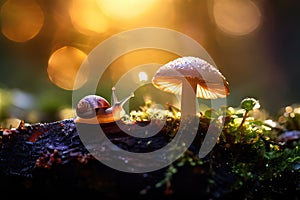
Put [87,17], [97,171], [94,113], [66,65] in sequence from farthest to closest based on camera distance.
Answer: [87,17] → [66,65] → [94,113] → [97,171]

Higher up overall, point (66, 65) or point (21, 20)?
point (21, 20)

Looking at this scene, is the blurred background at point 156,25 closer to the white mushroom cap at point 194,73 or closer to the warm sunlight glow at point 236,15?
the warm sunlight glow at point 236,15

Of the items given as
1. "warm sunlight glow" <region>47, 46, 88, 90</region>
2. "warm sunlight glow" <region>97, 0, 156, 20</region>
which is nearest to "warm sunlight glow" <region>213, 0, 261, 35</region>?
"warm sunlight glow" <region>97, 0, 156, 20</region>

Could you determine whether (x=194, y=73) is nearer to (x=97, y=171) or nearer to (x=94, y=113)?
(x=94, y=113)

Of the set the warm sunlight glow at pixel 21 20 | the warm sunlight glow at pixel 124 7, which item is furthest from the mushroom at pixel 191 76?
the warm sunlight glow at pixel 21 20

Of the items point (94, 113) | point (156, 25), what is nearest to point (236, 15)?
point (156, 25)

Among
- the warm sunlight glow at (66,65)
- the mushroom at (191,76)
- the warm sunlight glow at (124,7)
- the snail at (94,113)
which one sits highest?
the warm sunlight glow at (124,7)

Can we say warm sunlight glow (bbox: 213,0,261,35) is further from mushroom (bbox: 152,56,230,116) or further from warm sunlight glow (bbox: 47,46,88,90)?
mushroom (bbox: 152,56,230,116)
